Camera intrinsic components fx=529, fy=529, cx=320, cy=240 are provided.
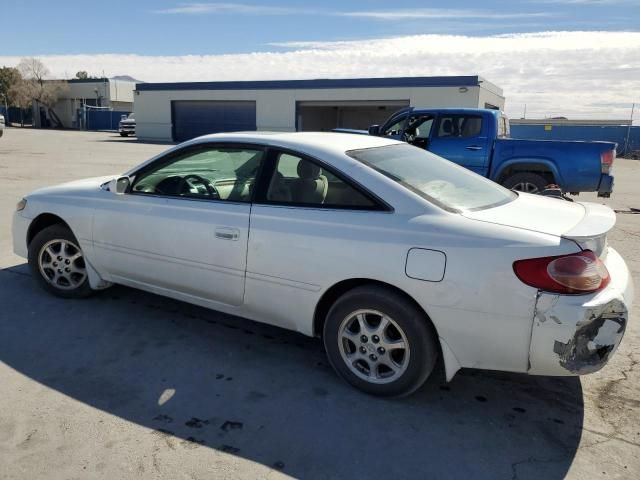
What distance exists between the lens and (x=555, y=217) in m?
3.20

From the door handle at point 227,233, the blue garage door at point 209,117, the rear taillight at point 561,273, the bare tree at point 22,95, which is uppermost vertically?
the bare tree at point 22,95

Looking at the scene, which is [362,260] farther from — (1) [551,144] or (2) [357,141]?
(1) [551,144]

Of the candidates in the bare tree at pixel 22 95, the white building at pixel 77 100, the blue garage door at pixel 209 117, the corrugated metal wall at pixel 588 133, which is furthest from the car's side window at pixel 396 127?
the bare tree at pixel 22 95

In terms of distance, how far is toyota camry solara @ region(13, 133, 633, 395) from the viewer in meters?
2.77

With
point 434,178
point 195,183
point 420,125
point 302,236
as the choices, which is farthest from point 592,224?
point 420,125

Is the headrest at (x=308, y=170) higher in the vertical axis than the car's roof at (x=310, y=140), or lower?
lower

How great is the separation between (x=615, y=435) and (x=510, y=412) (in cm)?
55

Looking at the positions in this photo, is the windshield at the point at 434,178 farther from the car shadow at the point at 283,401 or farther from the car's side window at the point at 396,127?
the car's side window at the point at 396,127

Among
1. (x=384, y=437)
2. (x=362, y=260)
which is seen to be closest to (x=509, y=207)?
(x=362, y=260)

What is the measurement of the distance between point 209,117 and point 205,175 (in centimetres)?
3305

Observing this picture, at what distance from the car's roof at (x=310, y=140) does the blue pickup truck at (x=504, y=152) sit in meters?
5.66

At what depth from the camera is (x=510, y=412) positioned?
3.16 meters

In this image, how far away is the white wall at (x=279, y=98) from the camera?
27.2m

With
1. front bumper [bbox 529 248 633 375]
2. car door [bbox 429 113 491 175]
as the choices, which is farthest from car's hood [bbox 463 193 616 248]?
car door [bbox 429 113 491 175]
